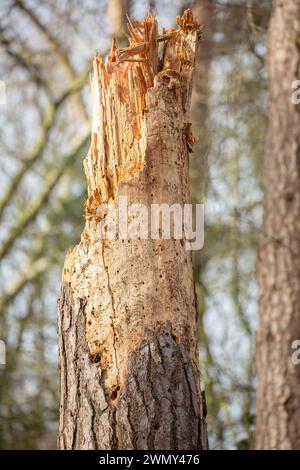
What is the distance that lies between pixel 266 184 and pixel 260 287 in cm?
81

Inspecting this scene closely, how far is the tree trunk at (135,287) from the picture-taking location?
3441mm

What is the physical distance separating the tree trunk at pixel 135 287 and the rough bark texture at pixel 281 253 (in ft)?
9.72

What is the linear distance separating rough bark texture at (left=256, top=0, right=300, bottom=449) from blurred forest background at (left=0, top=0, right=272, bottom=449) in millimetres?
798

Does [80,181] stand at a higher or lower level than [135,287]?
higher

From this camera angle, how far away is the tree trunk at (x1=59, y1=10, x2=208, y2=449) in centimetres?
344

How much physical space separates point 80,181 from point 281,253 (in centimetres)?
354

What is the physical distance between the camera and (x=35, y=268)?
9.65 metres

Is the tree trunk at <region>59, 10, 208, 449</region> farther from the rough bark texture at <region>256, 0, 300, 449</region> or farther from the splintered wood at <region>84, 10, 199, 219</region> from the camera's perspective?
the rough bark texture at <region>256, 0, 300, 449</region>

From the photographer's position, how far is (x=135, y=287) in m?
3.58
